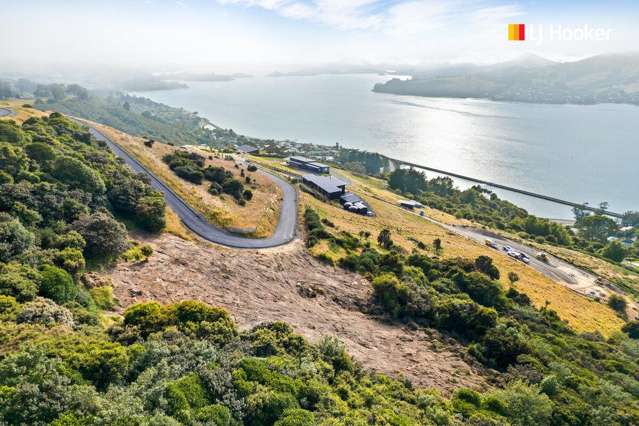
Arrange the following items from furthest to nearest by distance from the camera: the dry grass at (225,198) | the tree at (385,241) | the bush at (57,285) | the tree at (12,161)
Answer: the tree at (385,241) < the dry grass at (225,198) < the tree at (12,161) < the bush at (57,285)

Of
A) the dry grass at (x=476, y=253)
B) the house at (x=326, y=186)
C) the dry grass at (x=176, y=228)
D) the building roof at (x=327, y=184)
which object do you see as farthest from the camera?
the building roof at (x=327, y=184)

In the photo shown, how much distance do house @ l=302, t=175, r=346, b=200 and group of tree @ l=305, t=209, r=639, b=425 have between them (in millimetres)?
27884

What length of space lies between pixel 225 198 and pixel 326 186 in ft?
112

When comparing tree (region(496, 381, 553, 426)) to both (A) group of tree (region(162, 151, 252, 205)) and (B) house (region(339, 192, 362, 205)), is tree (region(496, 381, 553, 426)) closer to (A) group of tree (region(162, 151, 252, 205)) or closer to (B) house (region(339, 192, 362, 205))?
(A) group of tree (region(162, 151, 252, 205))

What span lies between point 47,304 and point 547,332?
4622 centimetres

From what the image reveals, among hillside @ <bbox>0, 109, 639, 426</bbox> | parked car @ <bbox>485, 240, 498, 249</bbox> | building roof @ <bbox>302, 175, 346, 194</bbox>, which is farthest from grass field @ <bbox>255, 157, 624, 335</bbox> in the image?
building roof @ <bbox>302, 175, 346, 194</bbox>

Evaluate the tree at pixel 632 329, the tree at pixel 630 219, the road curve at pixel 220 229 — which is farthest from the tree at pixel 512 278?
the tree at pixel 630 219

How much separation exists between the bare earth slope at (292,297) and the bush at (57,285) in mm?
3852

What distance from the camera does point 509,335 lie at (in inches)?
1314

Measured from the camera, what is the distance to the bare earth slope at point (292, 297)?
27.9m

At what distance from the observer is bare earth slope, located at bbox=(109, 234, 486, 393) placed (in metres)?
27.9

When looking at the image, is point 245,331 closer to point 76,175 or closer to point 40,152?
point 76,175

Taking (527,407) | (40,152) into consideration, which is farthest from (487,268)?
Result: (40,152)

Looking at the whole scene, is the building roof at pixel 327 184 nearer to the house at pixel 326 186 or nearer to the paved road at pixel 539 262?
the house at pixel 326 186
